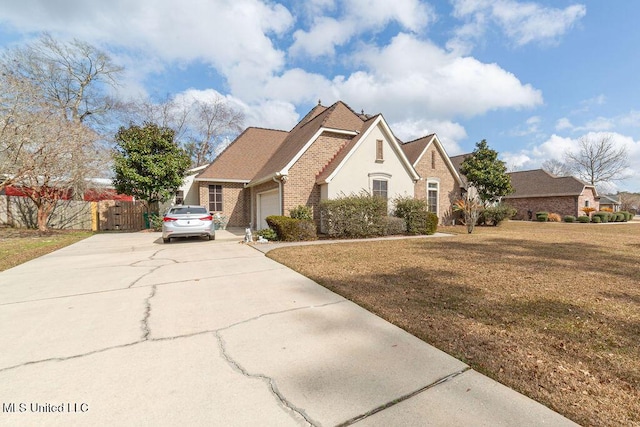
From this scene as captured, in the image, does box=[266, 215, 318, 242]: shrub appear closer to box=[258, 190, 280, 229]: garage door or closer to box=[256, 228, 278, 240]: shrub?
box=[256, 228, 278, 240]: shrub

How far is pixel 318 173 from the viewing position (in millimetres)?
13609

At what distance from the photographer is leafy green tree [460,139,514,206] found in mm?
20312

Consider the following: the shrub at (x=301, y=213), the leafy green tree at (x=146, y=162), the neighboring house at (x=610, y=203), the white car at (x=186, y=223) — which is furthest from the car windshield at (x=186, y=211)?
the neighboring house at (x=610, y=203)

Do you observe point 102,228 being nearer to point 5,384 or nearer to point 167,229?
point 167,229

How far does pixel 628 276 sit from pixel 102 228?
24615 millimetres

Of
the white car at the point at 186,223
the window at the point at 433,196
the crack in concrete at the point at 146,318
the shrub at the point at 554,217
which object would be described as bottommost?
the shrub at the point at 554,217

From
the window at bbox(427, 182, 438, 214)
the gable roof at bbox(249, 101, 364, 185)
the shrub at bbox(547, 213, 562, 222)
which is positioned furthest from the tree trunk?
the shrub at bbox(547, 213, 562, 222)

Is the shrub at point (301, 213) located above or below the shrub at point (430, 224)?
above

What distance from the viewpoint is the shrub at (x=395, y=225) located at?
1285 centimetres

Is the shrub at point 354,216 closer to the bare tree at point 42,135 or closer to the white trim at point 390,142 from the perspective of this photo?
the white trim at point 390,142

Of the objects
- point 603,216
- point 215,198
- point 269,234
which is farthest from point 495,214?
point 215,198

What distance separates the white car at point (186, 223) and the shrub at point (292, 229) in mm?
2559

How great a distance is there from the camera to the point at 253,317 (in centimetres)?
356

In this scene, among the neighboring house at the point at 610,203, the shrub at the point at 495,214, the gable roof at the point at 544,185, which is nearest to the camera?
the shrub at the point at 495,214
